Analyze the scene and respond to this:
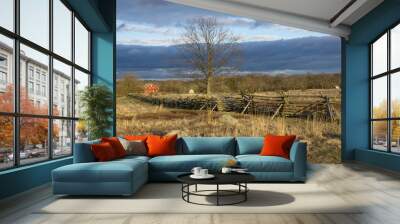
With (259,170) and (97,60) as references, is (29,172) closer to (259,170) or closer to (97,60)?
(259,170)

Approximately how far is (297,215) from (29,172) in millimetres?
3972

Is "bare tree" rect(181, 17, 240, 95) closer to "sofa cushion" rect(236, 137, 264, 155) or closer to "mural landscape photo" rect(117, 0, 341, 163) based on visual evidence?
"mural landscape photo" rect(117, 0, 341, 163)

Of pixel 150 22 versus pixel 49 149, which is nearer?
pixel 49 149

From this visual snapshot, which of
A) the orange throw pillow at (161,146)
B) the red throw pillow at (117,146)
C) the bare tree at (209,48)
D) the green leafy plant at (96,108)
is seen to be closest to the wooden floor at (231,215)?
the red throw pillow at (117,146)

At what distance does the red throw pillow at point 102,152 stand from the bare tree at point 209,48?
6.24 metres

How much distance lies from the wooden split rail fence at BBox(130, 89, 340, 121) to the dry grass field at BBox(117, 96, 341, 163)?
16 centimetres

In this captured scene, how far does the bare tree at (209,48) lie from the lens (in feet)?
40.8

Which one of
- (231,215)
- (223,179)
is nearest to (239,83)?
(223,179)

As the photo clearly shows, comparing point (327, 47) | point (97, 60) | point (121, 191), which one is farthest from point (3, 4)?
point (327, 47)

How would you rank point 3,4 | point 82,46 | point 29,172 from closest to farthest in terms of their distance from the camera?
point 3,4 → point 29,172 → point 82,46

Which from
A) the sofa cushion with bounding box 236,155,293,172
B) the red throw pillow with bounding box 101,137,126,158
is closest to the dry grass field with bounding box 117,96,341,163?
the red throw pillow with bounding box 101,137,126,158

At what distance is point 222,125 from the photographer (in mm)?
12266

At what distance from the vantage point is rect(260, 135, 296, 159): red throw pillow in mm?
7225

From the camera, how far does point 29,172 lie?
5.98 m
